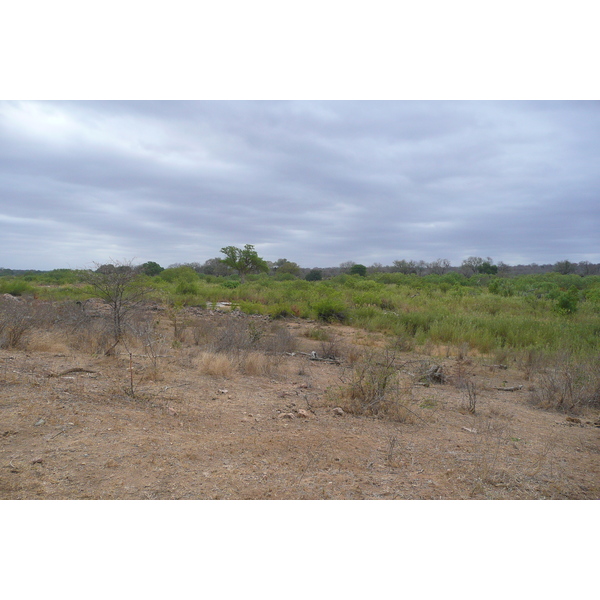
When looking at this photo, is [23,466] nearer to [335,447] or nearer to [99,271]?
[335,447]

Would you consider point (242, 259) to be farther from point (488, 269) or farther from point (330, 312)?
point (488, 269)

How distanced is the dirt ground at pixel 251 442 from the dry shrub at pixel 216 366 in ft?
0.25

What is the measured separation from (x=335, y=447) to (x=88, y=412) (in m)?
2.54

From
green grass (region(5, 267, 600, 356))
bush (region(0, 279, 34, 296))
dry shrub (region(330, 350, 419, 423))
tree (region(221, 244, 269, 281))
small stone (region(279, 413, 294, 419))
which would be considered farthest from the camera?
tree (region(221, 244, 269, 281))

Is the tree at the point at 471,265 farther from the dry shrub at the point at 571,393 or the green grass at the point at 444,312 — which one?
the dry shrub at the point at 571,393

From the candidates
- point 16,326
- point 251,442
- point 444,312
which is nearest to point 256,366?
point 251,442

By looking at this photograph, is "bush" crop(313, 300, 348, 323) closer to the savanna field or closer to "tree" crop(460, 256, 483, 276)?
the savanna field

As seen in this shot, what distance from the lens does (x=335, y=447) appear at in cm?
403

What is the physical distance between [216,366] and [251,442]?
2.77 meters

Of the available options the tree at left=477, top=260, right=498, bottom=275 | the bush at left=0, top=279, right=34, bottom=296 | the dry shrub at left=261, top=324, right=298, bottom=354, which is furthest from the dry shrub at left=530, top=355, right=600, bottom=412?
the tree at left=477, top=260, right=498, bottom=275

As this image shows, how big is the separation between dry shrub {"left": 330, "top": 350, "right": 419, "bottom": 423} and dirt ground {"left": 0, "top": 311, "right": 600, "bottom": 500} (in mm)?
138

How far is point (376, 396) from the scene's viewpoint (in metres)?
5.34

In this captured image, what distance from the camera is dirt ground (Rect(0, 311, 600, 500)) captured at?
3180 millimetres
